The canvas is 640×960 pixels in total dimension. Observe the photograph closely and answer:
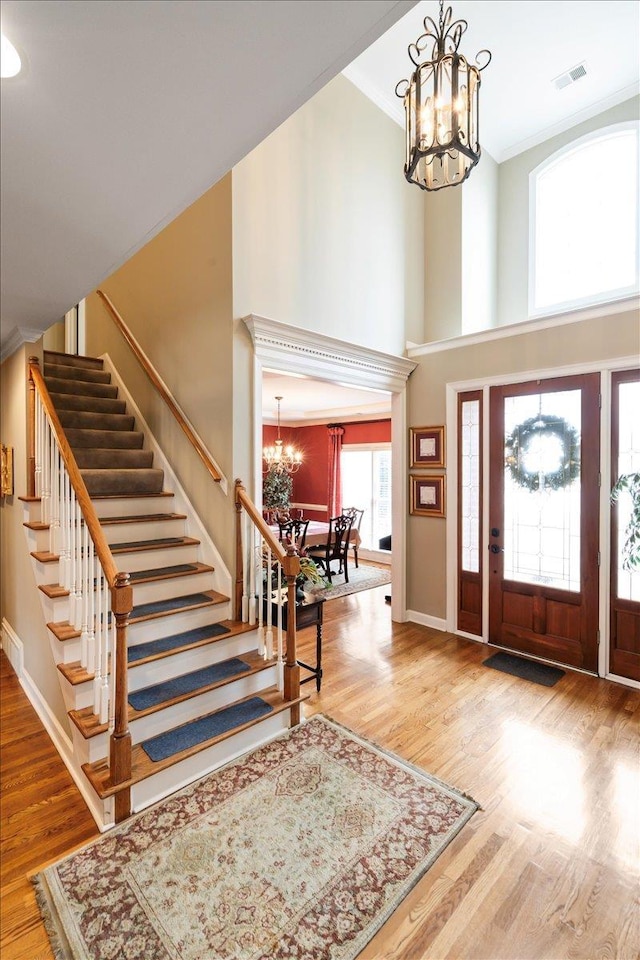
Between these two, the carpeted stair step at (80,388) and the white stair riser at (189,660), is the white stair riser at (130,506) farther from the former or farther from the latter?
the carpeted stair step at (80,388)

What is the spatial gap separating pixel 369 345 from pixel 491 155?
2900 mm

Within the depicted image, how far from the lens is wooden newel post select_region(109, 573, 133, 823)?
203cm

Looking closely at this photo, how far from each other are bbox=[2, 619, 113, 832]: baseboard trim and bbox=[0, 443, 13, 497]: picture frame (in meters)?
1.16

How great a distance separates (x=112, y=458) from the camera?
3.93m

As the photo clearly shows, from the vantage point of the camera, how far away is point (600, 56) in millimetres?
3916

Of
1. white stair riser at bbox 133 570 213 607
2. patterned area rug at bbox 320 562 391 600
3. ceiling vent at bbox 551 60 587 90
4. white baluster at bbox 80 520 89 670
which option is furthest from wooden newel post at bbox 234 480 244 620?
ceiling vent at bbox 551 60 587 90

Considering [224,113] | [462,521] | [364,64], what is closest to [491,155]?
[364,64]

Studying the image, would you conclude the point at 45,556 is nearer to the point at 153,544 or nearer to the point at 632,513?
the point at 153,544

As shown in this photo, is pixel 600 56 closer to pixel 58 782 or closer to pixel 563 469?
pixel 563 469

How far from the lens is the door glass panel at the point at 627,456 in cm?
333

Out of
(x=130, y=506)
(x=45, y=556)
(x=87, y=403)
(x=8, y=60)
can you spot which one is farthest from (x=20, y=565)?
(x=8, y=60)

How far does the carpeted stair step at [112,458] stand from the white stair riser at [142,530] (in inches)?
31.0

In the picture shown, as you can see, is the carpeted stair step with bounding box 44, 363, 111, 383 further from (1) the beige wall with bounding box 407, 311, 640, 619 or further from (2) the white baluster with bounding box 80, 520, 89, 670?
(1) the beige wall with bounding box 407, 311, 640, 619

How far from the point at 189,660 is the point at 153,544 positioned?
973 mm
